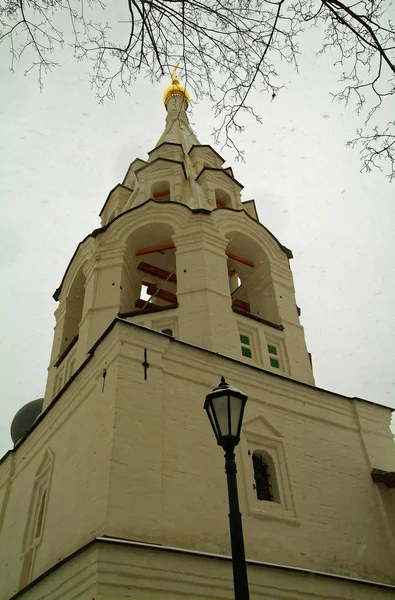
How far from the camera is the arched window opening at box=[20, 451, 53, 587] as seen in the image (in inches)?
312

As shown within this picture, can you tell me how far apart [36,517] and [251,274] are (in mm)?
6692

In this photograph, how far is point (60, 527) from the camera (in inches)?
290

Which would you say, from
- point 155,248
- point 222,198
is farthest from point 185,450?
point 222,198

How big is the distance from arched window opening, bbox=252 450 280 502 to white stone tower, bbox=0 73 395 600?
21 mm

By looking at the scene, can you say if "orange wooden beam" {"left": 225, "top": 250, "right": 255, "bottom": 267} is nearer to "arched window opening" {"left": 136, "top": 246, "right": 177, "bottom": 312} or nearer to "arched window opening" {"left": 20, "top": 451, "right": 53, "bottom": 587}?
"arched window opening" {"left": 136, "top": 246, "right": 177, "bottom": 312}

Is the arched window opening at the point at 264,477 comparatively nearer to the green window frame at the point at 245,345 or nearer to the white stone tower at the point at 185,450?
the white stone tower at the point at 185,450

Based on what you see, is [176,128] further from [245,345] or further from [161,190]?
[245,345]

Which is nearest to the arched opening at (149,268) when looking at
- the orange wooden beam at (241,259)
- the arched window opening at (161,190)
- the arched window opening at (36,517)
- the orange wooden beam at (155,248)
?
the orange wooden beam at (155,248)

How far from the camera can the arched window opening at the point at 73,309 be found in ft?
38.3

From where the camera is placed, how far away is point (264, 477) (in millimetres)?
8242

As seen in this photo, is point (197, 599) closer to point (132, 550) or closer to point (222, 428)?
point (132, 550)

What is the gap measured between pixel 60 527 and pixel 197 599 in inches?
90.1

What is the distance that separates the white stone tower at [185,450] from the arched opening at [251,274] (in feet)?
0.15

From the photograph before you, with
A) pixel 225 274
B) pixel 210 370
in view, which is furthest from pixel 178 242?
pixel 210 370
